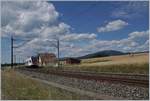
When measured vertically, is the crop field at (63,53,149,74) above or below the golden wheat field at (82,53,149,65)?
below

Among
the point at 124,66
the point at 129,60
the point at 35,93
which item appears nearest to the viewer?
the point at 35,93

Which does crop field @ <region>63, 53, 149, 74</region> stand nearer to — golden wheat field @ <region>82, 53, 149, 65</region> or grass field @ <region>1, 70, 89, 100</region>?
golden wheat field @ <region>82, 53, 149, 65</region>

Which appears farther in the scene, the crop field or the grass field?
the crop field

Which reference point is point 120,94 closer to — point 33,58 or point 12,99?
point 12,99

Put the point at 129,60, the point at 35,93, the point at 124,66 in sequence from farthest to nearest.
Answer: the point at 129,60 < the point at 124,66 < the point at 35,93

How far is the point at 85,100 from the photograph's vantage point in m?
12.6

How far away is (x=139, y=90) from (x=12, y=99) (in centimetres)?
618

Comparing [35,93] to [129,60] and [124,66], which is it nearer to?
[124,66]

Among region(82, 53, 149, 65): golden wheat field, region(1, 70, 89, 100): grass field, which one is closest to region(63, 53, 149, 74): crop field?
region(82, 53, 149, 65): golden wheat field

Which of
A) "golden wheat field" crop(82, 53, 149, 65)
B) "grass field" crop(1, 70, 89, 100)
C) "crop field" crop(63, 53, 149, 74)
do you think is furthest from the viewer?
"golden wheat field" crop(82, 53, 149, 65)

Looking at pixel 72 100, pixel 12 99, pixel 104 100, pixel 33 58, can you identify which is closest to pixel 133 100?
pixel 104 100

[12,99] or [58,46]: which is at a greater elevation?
[58,46]

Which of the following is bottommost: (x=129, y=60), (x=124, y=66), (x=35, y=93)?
(x=35, y=93)

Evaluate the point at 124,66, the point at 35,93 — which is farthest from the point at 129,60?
the point at 35,93
